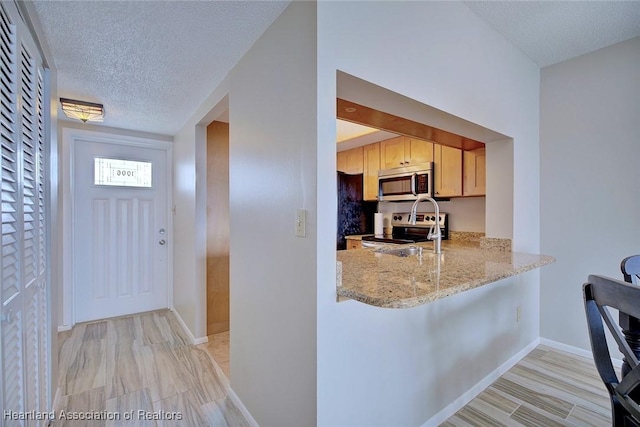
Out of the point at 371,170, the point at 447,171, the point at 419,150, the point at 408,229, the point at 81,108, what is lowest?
the point at 408,229

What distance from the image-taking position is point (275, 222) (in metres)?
1.50

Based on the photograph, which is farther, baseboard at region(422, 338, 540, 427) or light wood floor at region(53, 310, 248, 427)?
light wood floor at region(53, 310, 248, 427)

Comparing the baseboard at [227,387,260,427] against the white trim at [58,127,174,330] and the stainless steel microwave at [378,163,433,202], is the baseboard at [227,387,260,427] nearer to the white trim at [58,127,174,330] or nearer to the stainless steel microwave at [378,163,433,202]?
the white trim at [58,127,174,330]

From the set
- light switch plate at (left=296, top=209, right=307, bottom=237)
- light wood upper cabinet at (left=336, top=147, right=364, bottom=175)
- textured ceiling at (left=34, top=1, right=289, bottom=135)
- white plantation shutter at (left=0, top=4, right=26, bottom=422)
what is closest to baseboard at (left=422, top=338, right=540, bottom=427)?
light switch plate at (left=296, top=209, right=307, bottom=237)

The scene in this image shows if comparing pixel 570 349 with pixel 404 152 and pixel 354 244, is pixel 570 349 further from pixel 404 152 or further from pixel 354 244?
pixel 404 152

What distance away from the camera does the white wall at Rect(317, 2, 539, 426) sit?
121 centimetres

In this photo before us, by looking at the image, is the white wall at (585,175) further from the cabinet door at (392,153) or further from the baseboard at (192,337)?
the baseboard at (192,337)

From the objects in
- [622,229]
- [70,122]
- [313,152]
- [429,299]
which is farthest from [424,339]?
[70,122]

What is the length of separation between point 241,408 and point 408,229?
8.87 feet

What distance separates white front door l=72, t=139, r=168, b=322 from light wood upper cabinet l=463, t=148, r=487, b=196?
3.47m

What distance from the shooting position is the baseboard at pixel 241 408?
5.60 feet

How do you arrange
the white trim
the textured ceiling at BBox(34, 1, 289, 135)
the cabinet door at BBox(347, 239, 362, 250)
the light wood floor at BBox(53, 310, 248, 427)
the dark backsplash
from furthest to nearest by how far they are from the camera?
the dark backsplash, the cabinet door at BBox(347, 239, 362, 250), the white trim, the light wood floor at BBox(53, 310, 248, 427), the textured ceiling at BBox(34, 1, 289, 135)

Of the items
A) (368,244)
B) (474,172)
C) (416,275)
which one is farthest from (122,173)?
(474,172)

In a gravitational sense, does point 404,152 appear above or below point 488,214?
above
